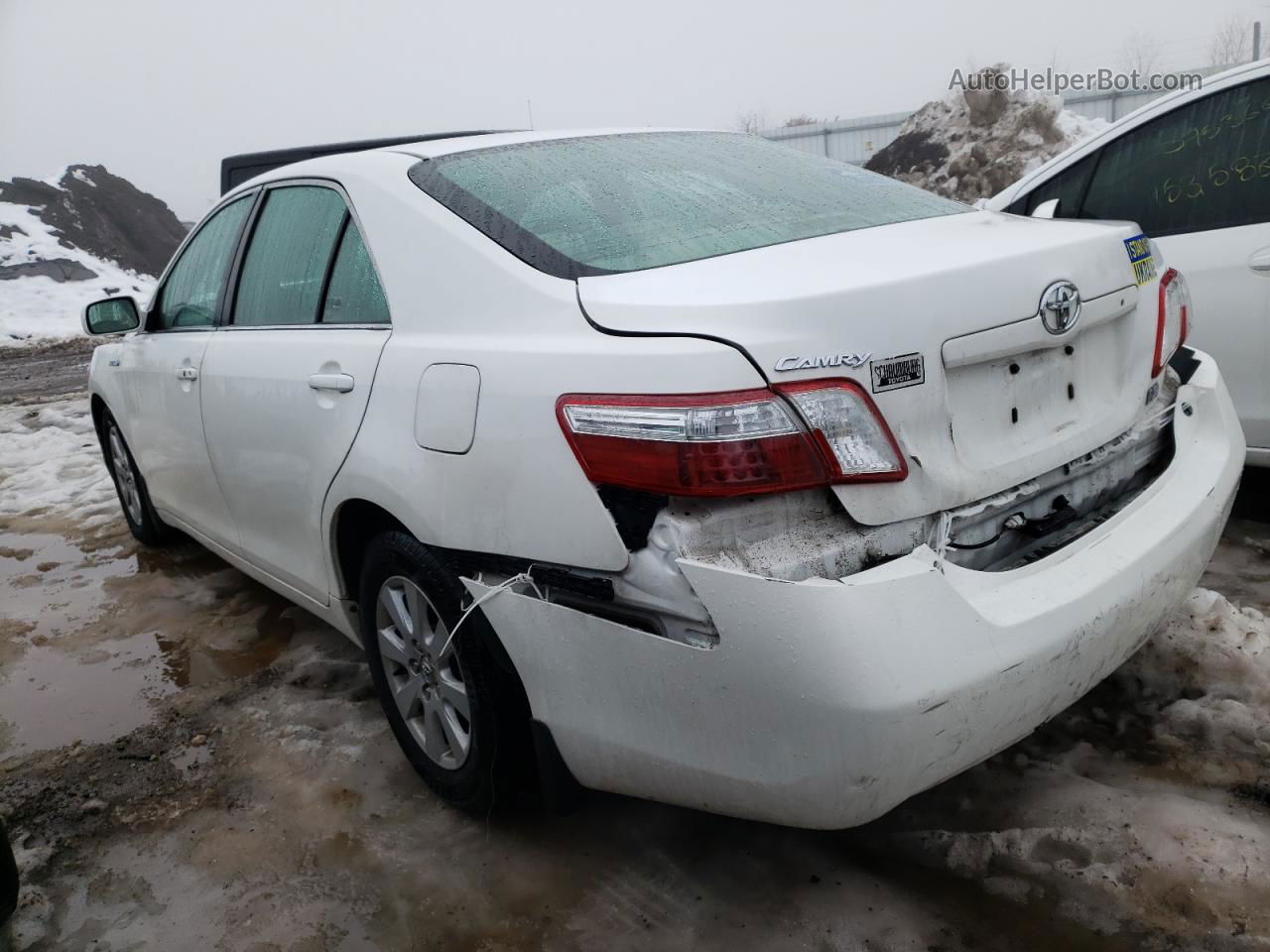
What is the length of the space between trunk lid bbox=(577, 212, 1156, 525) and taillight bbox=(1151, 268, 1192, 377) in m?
0.14

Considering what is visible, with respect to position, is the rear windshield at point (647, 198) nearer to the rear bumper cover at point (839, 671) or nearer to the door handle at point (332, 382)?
the door handle at point (332, 382)

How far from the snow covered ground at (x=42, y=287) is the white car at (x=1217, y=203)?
14171 millimetres

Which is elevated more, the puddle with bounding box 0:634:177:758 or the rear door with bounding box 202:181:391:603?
the rear door with bounding box 202:181:391:603

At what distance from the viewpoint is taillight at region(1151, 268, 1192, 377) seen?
7.34 ft

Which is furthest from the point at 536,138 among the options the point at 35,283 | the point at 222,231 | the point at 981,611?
the point at 35,283

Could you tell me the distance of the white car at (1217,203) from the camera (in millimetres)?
3305

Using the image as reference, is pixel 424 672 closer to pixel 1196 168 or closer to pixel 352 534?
pixel 352 534

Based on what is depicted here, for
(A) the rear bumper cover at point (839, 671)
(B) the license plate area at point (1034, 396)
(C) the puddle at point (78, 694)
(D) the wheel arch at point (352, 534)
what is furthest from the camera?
(C) the puddle at point (78, 694)

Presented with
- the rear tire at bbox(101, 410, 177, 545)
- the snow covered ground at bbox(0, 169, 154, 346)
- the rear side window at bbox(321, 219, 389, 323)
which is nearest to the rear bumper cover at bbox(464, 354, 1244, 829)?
the rear side window at bbox(321, 219, 389, 323)

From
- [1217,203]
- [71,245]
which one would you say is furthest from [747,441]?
[71,245]

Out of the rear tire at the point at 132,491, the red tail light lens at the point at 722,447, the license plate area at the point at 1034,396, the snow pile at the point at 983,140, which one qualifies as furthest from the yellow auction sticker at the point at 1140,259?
the snow pile at the point at 983,140

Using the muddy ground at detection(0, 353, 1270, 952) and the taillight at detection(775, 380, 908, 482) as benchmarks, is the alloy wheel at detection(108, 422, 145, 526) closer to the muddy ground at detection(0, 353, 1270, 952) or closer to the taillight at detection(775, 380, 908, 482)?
the muddy ground at detection(0, 353, 1270, 952)

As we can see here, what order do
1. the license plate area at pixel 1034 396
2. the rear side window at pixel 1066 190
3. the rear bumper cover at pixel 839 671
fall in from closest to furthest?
the rear bumper cover at pixel 839 671
the license plate area at pixel 1034 396
the rear side window at pixel 1066 190

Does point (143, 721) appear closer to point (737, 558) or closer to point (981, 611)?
point (737, 558)
